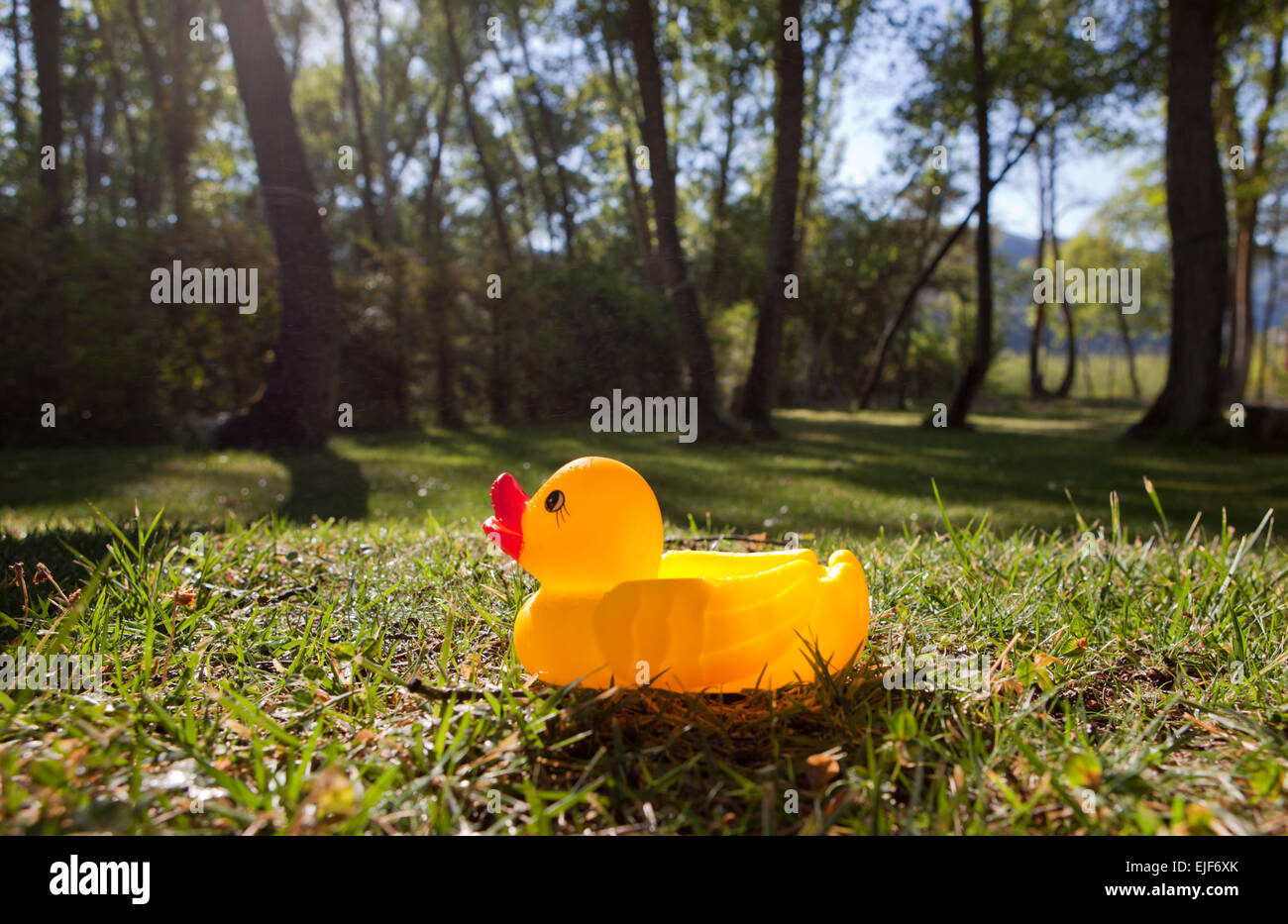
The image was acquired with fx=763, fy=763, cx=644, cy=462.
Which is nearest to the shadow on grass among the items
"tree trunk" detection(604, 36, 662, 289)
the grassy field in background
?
the grassy field in background

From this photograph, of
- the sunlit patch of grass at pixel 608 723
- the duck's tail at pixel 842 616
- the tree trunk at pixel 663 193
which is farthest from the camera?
the tree trunk at pixel 663 193

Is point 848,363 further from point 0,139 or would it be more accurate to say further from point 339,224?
point 0,139

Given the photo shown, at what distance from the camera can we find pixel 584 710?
162cm

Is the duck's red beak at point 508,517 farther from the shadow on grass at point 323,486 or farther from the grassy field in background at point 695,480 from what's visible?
the shadow on grass at point 323,486

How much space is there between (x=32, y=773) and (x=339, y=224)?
36.7m

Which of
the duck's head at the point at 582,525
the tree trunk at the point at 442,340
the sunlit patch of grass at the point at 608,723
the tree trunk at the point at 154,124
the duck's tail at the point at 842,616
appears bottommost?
the sunlit patch of grass at the point at 608,723

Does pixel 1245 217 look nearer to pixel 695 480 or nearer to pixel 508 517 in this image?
pixel 695 480

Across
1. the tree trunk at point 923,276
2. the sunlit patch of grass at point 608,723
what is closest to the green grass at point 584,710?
the sunlit patch of grass at point 608,723

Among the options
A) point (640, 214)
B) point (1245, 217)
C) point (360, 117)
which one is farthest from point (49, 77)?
point (1245, 217)

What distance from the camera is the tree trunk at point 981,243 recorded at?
44.5ft

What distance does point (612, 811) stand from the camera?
1.42 meters

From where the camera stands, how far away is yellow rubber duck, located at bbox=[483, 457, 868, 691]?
1727 millimetres

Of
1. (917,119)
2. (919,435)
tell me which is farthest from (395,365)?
(917,119)
